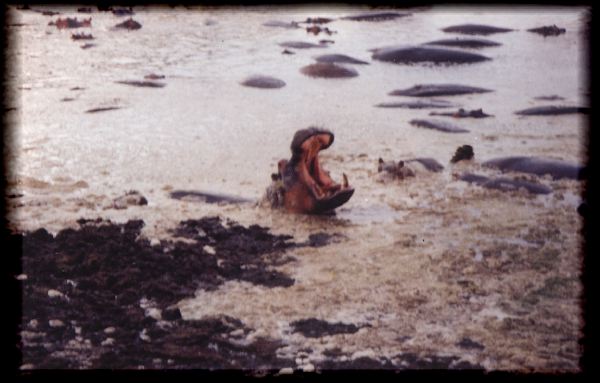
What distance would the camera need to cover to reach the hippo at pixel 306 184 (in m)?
4.68

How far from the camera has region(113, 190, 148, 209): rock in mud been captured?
4.75m

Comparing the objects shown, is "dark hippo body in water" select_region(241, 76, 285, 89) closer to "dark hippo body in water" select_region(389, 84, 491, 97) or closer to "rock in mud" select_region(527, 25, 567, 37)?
"dark hippo body in water" select_region(389, 84, 491, 97)

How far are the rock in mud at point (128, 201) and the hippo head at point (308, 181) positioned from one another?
839 millimetres

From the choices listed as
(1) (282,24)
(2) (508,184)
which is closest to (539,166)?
(2) (508,184)

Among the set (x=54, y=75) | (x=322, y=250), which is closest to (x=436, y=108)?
(x=322, y=250)

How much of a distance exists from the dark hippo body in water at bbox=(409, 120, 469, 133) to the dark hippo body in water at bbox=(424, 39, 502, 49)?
3502 millimetres

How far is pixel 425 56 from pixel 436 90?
165cm

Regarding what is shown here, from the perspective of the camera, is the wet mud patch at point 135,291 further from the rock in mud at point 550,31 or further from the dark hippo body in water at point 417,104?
the rock in mud at point 550,31

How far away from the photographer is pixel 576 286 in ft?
12.5

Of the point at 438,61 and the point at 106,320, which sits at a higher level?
the point at 438,61

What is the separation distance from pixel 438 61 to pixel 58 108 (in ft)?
13.9

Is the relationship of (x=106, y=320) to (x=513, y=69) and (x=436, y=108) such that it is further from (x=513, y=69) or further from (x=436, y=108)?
(x=513, y=69)

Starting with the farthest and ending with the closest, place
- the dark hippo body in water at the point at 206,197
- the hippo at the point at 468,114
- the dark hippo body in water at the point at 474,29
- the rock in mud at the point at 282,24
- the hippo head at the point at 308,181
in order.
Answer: the rock in mud at the point at 282,24
the dark hippo body in water at the point at 474,29
the hippo at the point at 468,114
the dark hippo body in water at the point at 206,197
the hippo head at the point at 308,181

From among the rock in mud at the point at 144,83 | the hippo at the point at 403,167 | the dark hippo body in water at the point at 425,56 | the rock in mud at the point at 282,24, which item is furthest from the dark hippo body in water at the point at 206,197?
the rock in mud at the point at 282,24
